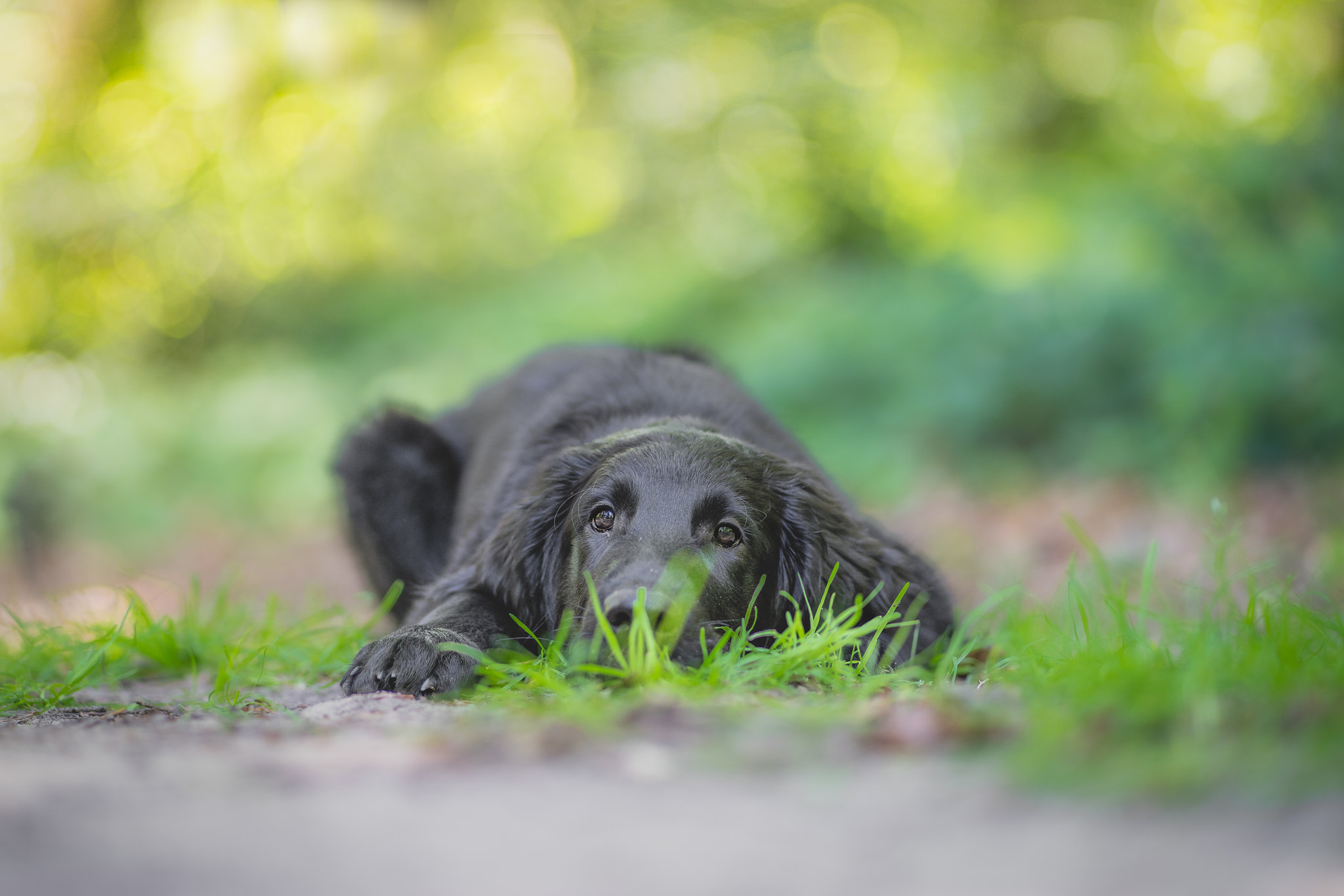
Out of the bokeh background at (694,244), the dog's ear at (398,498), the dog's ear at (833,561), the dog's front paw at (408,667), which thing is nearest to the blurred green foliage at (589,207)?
the bokeh background at (694,244)

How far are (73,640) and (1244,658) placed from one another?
362 cm

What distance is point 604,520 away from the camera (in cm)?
320

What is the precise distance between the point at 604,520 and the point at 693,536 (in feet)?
1.03

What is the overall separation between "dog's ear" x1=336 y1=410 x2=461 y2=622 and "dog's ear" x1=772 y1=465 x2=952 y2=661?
214cm

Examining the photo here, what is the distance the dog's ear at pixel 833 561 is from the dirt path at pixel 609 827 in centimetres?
158

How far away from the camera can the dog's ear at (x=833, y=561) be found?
334 centimetres

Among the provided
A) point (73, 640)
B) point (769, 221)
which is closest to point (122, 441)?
point (769, 221)

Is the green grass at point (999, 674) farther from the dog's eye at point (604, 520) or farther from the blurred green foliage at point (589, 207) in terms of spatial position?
the blurred green foliage at point (589, 207)

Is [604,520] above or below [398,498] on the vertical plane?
above

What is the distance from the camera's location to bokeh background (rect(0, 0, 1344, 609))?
7.33 meters

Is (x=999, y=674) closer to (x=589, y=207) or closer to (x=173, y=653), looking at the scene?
(x=173, y=653)

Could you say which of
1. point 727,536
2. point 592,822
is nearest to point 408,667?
point 727,536

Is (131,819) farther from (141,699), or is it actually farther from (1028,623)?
(1028,623)

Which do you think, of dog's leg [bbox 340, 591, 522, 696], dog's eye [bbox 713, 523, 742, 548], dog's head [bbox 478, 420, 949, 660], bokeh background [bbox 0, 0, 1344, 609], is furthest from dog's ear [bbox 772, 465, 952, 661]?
bokeh background [bbox 0, 0, 1344, 609]
